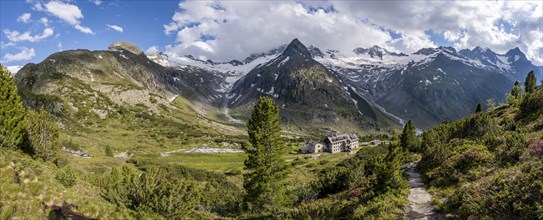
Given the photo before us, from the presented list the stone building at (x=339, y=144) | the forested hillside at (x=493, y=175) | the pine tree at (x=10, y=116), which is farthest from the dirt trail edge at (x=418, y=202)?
the stone building at (x=339, y=144)

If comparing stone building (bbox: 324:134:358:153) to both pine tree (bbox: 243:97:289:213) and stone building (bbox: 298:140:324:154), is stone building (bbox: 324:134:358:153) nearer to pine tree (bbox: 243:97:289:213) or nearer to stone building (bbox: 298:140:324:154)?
stone building (bbox: 298:140:324:154)

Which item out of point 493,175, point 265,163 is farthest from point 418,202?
point 265,163

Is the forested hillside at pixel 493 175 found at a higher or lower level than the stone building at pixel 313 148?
higher

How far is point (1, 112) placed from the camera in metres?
31.9

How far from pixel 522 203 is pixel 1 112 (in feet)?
141

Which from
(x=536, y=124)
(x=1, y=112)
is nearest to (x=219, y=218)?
(x=1, y=112)

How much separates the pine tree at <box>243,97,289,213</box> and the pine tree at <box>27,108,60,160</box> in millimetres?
22342

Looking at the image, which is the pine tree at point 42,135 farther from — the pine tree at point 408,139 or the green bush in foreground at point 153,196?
the pine tree at point 408,139

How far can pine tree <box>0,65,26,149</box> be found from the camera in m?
31.6

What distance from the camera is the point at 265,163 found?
39.8 m

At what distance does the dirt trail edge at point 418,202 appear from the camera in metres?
26.4

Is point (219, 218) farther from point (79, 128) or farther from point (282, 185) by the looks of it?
point (79, 128)

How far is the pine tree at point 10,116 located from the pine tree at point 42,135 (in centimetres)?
95

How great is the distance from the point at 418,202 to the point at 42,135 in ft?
130
